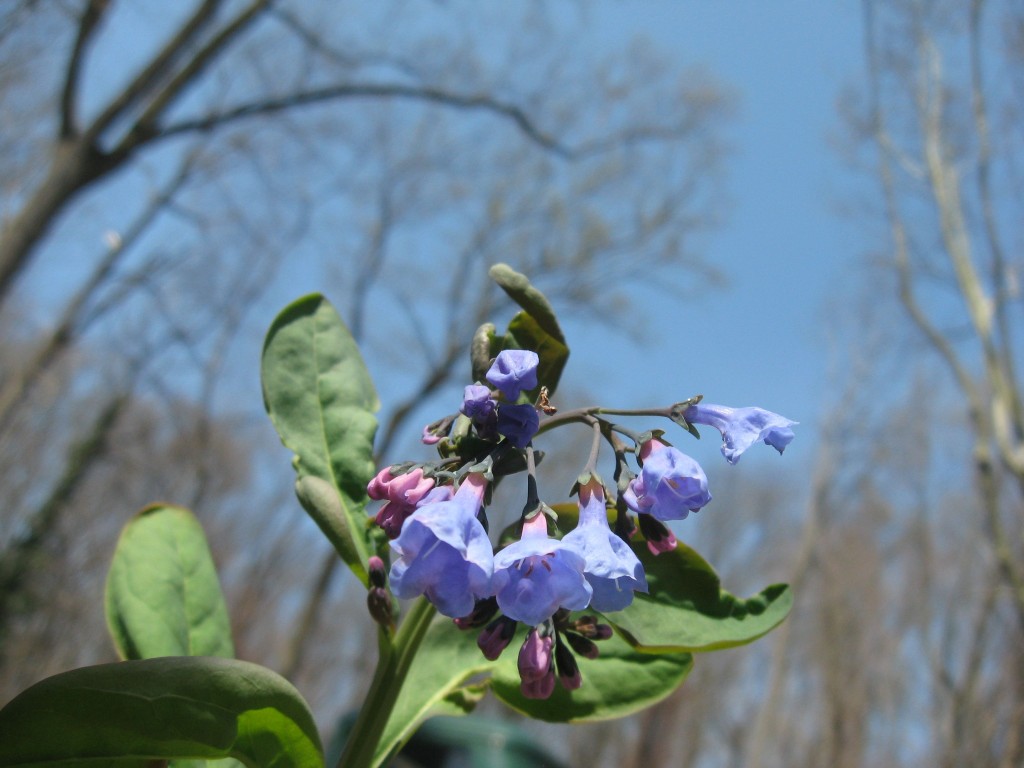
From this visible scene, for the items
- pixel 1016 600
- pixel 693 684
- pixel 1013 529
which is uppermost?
pixel 1013 529

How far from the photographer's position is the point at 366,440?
40.1 inches

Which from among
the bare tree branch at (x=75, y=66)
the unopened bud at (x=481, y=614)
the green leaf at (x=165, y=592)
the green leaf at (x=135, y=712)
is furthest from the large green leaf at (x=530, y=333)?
the bare tree branch at (x=75, y=66)

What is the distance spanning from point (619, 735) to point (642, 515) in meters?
14.8

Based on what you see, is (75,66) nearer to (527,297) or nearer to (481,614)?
(527,297)

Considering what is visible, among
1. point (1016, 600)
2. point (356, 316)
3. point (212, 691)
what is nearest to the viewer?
point (212, 691)

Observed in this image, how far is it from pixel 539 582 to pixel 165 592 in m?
0.59

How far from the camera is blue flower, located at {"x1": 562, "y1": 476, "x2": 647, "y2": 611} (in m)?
0.71

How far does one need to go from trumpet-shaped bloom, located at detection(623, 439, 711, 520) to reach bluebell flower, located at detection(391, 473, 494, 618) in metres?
0.18

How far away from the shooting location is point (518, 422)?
804 millimetres

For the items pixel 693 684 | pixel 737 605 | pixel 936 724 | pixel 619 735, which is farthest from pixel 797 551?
pixel 737 605

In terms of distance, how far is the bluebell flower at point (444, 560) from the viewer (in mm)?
691

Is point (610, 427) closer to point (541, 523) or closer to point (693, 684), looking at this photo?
point (541, 523)

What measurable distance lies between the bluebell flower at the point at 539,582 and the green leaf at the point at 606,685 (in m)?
0.27

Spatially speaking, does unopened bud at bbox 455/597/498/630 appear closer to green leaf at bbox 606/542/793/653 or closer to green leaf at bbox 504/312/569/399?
green leaf at bbox 606/542/793/653
